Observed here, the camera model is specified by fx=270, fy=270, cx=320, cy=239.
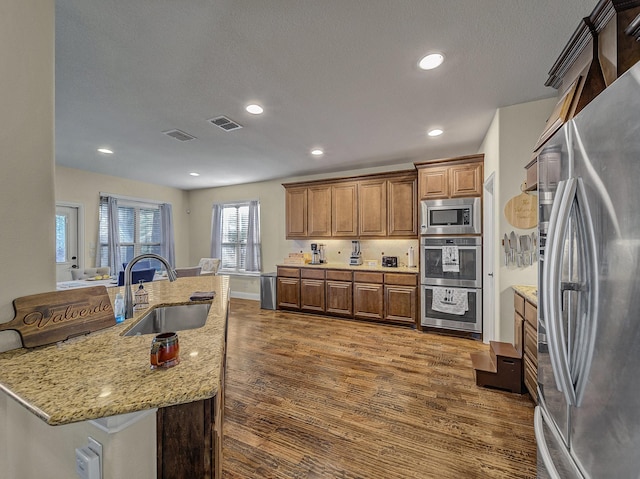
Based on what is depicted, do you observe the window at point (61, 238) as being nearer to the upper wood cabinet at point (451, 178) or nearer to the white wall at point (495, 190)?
the upper wood cabinet at point (451, 178)

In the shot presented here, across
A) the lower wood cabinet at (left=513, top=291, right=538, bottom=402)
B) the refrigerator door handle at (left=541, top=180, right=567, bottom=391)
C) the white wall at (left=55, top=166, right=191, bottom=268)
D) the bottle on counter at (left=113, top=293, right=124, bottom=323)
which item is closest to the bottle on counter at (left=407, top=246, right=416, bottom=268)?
the lower wood cabinet at (left=513, top=291, right=538, bottom=402)

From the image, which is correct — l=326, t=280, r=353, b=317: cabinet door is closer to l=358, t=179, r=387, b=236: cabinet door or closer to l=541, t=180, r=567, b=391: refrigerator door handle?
l=358, t=179, r=387, b=236: cabinet door

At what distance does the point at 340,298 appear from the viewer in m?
4.69

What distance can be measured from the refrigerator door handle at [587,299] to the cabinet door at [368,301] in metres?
3.53

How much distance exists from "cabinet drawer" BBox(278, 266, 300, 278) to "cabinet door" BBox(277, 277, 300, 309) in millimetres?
75

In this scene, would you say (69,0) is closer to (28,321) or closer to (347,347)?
(28,321)

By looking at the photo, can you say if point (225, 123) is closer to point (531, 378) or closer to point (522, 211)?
point (522, 211)

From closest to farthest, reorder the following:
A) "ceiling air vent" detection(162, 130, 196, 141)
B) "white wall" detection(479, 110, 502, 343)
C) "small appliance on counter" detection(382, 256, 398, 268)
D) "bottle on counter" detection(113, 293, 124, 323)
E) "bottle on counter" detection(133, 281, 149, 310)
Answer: "bottle on counter" detection(113, 293, 124, 323) → "bottle on counter" detection(133, 281, 149, 310) → "white wall" detection(479, 110, 502, 343) → "ceiling air vent" detection(162, 130, 196, 141) → "small appliance on counter" detection(382, 256, 398, 268)

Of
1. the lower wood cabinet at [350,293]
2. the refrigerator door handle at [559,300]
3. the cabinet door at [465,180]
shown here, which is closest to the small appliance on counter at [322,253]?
the lower wood cabinet at [350,293]

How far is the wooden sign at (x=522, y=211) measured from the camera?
2699mm

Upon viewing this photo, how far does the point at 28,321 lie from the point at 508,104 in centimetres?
387

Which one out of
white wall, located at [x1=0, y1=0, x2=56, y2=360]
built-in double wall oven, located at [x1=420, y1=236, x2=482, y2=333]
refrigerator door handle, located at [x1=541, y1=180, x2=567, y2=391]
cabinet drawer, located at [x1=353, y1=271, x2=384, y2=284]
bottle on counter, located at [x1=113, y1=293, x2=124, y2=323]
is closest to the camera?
refrigerator door handle, located at [x1=541, y1=180, x2=567, y2=391]

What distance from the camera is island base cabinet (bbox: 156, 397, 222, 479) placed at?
3.18 feet

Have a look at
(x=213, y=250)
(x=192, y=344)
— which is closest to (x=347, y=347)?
(x=192, y=344)
